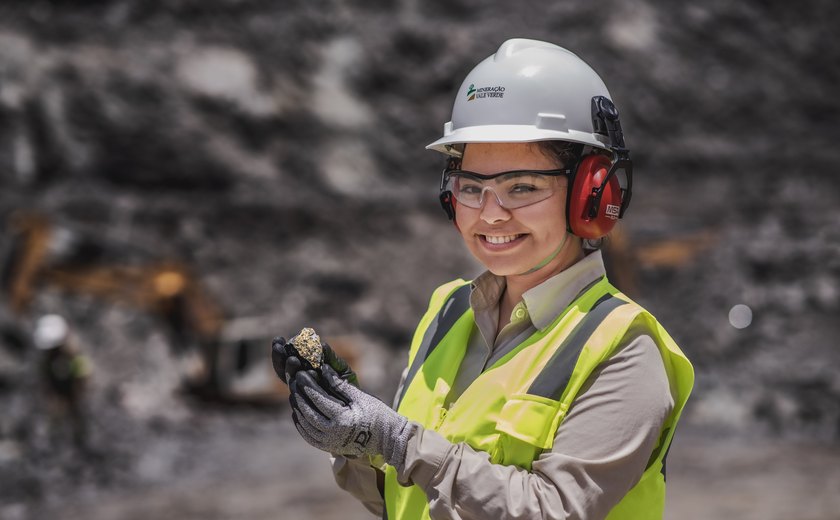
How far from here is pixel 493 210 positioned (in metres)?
2.01

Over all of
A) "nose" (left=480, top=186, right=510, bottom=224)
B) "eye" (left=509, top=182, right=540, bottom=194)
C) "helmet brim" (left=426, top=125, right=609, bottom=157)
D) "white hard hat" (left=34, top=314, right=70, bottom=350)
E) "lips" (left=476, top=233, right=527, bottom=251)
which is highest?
"helmet brim" (left=426, top=125, right=609, bottom=157)

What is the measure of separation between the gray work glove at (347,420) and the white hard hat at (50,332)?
908 cm

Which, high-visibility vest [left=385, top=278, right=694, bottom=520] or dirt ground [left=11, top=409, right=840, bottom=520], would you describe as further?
dirt ground [left=11, top=409, right=840, bottom=520]

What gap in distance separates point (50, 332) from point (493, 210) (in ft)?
30.6

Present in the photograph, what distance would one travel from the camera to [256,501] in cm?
813

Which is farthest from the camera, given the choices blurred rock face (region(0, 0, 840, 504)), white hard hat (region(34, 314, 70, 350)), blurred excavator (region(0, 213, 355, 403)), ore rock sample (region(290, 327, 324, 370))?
blurred rock face (region(0, 0, 840, 504))

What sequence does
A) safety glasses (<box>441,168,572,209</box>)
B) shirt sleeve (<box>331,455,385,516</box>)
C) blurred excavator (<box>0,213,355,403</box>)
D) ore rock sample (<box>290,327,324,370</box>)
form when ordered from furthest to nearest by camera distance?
blurred excavator (<box>0,213,355,403</box>) < shirt sleeve (<box>331,455,385,516</box>) < safety glasses (<box>441,168,572,209</box>) < ore rock sample (<box>290,327,324,370</box>)

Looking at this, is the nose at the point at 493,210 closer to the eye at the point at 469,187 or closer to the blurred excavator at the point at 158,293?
the eye at the point at 469,187

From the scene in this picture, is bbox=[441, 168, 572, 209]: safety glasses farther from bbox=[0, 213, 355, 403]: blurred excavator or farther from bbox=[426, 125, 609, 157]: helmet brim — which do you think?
bbox=[0, 213, 355, 403]: blurred excavator

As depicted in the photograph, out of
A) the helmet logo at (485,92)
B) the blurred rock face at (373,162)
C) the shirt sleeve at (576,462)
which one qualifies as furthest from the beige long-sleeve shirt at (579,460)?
the blurred rock face at (373,162)

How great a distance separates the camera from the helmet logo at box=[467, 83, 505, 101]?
2025 mm

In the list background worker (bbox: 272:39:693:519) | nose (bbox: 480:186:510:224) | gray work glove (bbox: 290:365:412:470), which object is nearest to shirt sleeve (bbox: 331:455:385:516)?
background worker (bbox: 272:39:693:519)

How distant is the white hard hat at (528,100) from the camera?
78.0 inches

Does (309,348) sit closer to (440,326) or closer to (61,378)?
(440,326)
